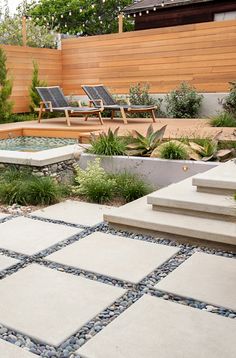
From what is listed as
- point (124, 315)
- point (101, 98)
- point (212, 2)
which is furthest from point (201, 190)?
point (212, 2)

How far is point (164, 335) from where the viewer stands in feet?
6.59

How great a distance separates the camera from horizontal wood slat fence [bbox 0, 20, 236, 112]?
9625 mm

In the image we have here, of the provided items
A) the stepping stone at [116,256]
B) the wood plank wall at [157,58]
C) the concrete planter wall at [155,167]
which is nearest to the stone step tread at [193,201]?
the stepping stone at [116,256]

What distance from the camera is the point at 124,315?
221 centimetres

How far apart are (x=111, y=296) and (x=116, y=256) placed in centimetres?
58

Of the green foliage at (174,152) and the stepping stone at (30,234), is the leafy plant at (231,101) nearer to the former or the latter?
the green foliage at (174,152)

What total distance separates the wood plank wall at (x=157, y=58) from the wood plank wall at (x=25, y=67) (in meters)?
0.45

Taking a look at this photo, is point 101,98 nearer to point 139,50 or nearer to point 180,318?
point 139,50

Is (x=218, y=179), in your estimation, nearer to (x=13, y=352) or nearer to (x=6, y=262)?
(x=6, y=262)

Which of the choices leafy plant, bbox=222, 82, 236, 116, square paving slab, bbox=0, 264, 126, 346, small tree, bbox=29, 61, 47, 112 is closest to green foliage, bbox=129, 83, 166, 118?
leafy plant, bbox=222, 82, 236, 116

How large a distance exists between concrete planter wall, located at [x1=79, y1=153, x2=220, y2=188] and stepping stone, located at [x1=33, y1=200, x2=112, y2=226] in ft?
3.17

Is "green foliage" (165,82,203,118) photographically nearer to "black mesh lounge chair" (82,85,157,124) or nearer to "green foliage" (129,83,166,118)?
"green foliage" (129,83,166,118)

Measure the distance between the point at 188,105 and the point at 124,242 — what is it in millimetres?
7070

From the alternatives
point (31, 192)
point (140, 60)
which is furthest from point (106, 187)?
point (140, 60)
